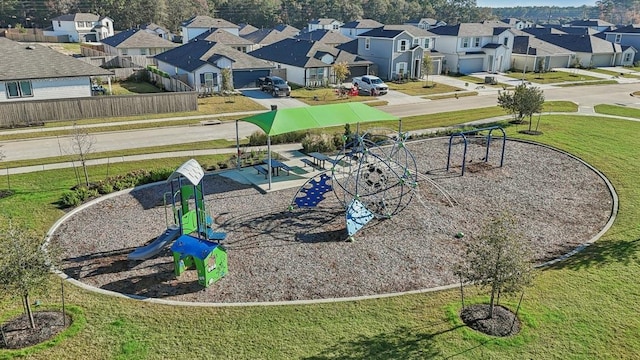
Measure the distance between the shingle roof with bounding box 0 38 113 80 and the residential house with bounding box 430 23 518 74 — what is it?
4280 centimetres

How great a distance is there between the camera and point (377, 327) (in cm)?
1130

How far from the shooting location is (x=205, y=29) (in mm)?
80688

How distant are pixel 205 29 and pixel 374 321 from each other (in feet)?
255

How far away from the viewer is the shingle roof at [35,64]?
35028 millimetres

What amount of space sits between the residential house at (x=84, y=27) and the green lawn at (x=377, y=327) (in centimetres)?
9613

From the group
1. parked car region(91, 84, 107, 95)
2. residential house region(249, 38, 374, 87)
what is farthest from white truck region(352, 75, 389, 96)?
parked car region(91, 84, 107, 95)

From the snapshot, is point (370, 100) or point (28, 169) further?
point (370, 100)

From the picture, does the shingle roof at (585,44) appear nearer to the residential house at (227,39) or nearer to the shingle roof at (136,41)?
the residential house at (227,39)

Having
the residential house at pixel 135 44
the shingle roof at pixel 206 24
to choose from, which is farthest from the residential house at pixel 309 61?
the shingle roof at pixel 206 24

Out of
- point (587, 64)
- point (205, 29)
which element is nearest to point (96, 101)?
point (205, 29)

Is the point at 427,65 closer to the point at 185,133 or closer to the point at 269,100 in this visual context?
the point at 269,100

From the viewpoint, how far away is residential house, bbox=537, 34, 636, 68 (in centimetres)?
7050

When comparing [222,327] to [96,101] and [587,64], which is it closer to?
[96,101]

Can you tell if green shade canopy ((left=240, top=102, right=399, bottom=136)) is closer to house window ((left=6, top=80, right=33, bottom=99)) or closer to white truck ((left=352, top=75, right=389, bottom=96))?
house window ((left=6, top=80, right=33, bottom=99))
